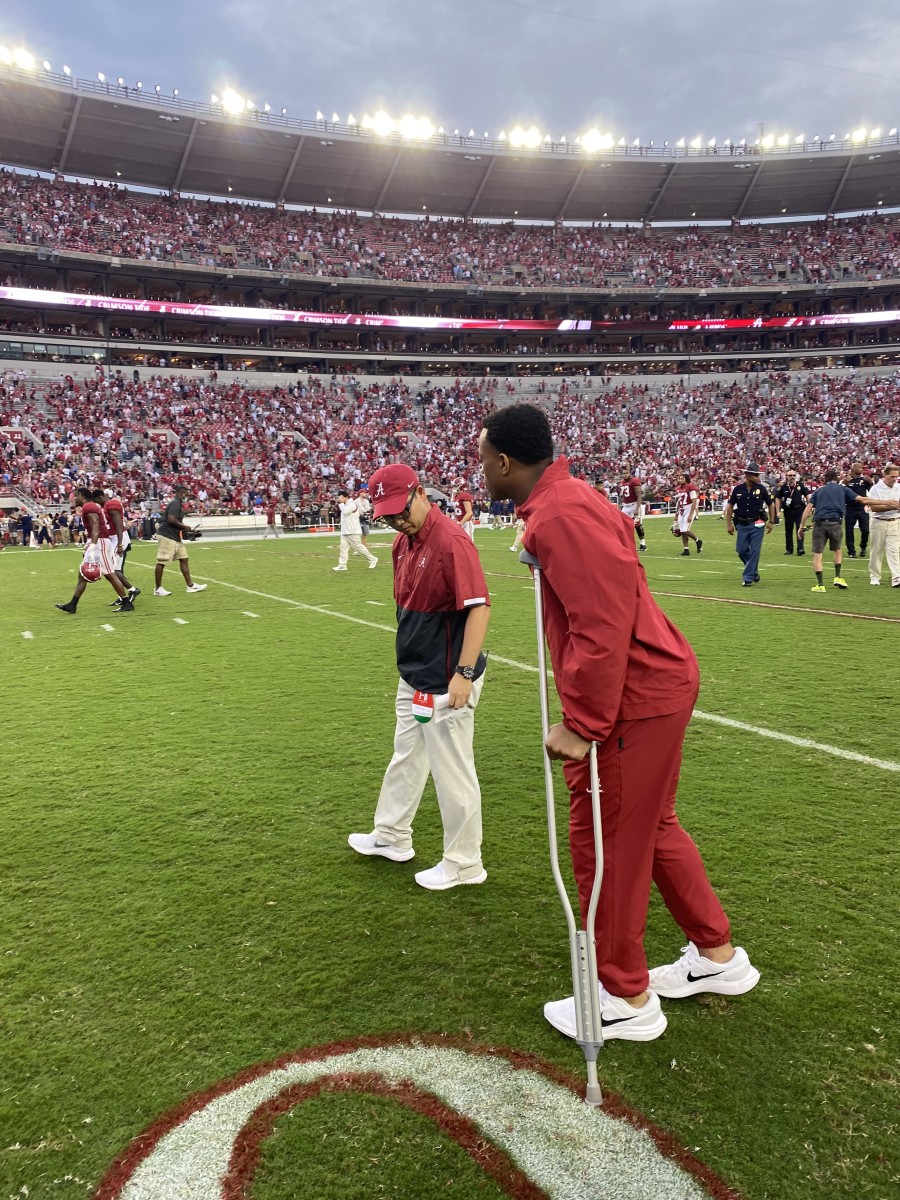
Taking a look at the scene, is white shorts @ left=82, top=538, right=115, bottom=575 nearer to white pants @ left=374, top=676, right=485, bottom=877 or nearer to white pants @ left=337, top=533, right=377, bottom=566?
white pants @ left=337, top=533, right=377, bottom=566

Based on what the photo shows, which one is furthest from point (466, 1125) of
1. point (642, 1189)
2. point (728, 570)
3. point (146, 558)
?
point (146, 558)

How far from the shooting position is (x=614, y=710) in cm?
211

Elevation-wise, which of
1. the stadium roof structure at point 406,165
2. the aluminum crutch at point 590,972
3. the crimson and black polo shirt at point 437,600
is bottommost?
the aluminum crutch at point 590,972

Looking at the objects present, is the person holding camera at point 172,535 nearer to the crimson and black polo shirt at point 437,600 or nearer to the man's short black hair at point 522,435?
the crimson and black polo shirt at point 437,600

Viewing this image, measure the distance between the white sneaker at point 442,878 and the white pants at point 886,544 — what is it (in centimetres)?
1037

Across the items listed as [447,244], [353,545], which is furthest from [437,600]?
[447,244]

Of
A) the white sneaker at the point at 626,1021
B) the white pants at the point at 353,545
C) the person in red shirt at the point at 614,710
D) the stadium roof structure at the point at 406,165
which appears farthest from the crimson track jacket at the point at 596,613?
the stadium roof structure at the point at 406,165

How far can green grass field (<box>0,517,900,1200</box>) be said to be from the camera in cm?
209

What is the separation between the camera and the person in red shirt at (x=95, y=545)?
1067cm

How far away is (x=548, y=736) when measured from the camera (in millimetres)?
2209

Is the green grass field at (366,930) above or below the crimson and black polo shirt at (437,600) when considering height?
below

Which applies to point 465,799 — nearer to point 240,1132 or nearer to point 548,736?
point 548,736

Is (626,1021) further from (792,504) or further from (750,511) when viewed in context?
(792,504)

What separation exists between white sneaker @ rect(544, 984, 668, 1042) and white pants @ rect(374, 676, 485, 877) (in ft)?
3.40
